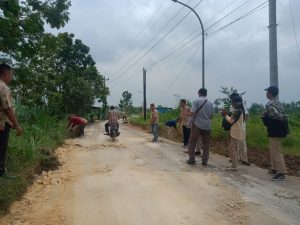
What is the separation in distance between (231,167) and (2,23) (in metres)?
6.08

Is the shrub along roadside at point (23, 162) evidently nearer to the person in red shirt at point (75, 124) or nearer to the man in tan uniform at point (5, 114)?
the man in tan uniform at point (5, 114)

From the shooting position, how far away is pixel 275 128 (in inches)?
386

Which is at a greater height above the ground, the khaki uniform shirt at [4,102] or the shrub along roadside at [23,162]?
the khaki uniform shirt at [4,102]

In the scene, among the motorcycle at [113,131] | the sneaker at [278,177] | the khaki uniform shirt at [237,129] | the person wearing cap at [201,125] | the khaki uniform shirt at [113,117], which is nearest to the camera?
the sneaker at [278,177]

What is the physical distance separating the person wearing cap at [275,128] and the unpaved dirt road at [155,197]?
298 mm

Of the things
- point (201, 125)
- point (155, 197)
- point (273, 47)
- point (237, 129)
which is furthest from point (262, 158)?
point (155, 197)

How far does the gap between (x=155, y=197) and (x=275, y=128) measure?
3452mm

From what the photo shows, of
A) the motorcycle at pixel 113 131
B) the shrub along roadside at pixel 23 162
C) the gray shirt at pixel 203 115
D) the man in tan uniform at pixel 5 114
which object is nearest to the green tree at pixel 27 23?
the man in tan uniform at pixel 5 114

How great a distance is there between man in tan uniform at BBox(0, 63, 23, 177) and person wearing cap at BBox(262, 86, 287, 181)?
5111mm

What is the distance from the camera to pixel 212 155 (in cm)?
1412

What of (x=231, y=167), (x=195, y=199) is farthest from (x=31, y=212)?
(x=231, y=167)

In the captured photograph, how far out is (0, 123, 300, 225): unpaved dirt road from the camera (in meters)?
6.61

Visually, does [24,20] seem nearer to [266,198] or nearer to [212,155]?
[266,198]

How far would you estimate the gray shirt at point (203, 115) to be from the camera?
37.9 ft
